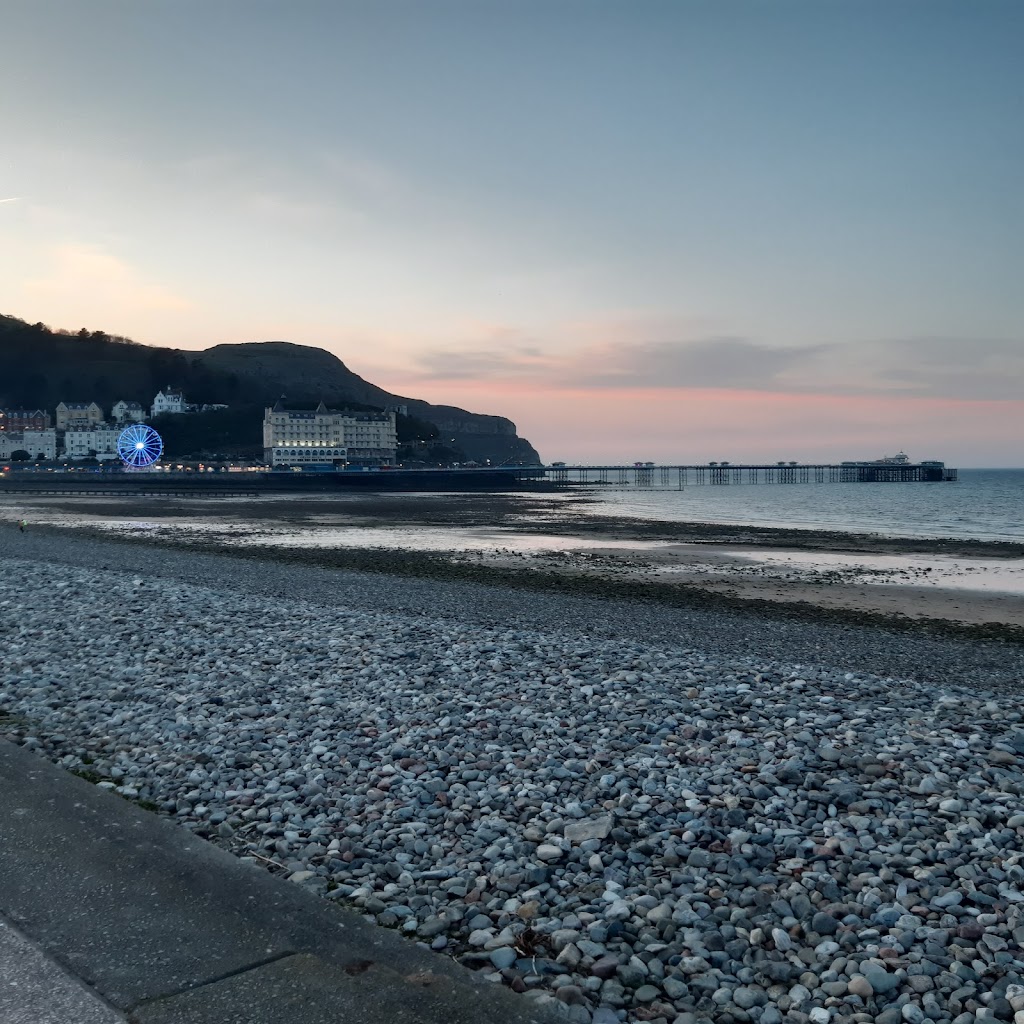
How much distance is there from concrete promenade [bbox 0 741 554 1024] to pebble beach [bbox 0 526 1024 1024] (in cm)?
31

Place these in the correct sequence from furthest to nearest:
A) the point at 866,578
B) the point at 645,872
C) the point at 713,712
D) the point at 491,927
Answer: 1. the point at 866,578
2. the point at 713,712
3. the point at 645,872
4. the point at 491,927

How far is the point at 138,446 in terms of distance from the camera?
445 feet

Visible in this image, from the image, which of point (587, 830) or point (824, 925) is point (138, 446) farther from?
point (824, 925)

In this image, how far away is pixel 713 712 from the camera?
867cm

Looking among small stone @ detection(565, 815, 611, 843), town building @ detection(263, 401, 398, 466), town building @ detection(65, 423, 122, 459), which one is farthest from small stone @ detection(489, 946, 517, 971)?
town building @ detection(65, 423, 122, 459)

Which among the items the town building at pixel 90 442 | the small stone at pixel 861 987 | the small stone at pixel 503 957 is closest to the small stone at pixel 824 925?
the small stone at pixel 861 987

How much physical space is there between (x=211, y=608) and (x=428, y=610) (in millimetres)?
4425

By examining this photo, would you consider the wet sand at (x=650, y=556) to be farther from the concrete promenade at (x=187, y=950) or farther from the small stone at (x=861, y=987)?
the concrete promenade at (x=187, y=950)

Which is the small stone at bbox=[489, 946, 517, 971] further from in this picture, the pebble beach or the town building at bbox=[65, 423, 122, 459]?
the town building at bbox=[65, 423, 122, 459]

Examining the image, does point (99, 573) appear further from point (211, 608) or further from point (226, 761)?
point (226, 761)

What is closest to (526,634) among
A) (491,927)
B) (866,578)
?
(491,927)

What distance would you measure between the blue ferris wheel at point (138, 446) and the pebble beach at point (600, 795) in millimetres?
131553

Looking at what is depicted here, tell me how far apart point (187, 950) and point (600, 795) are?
3308 mm

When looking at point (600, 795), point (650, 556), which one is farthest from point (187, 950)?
point (650, 556)
